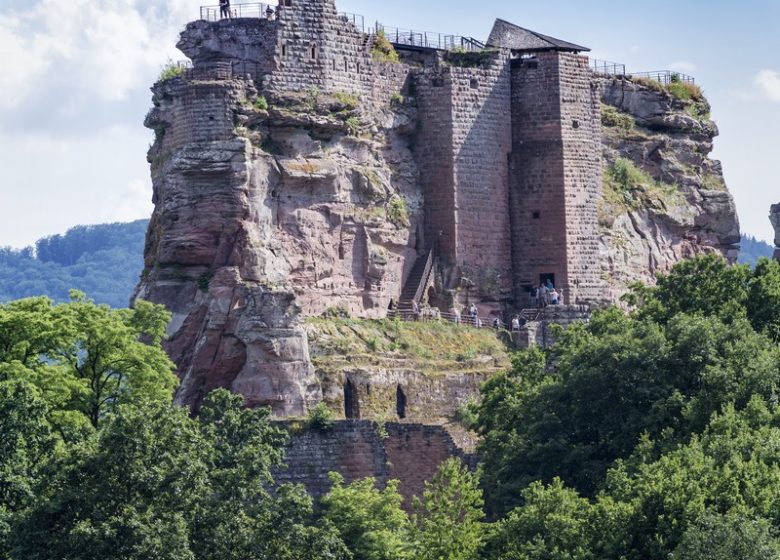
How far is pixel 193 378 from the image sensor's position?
277 ft

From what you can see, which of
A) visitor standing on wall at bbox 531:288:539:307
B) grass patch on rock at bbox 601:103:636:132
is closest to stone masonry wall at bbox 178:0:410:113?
visitor standing on wall at bbox 531:288:539:307

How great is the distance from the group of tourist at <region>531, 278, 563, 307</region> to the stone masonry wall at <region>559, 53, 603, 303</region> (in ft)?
1.50

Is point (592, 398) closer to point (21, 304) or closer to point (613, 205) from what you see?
point (21, 304)

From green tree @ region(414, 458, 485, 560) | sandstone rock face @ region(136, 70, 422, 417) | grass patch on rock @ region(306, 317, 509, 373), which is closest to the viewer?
green tree @ region(414, 458, 485, 560)

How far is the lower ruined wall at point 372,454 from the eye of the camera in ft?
262

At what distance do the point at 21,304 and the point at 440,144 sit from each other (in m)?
21.9

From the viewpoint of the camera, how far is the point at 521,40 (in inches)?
3885

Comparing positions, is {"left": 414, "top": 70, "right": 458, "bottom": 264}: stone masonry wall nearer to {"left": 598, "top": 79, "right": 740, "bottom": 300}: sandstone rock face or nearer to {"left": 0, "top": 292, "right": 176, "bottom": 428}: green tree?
{"left": 598, "top": 79, "right": 740, "bottom": 300}: sandstone rock face

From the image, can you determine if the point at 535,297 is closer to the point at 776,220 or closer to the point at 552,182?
the point at 552,182

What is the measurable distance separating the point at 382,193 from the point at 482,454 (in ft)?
52.5

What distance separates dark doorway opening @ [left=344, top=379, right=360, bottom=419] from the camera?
85000 millimetres

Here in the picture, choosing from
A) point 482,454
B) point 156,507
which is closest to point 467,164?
point 482,454

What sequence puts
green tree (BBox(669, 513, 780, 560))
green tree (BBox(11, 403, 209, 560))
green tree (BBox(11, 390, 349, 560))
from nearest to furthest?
green tree (BBox(669, 513, 780, 560)) < green tree (BBox(11, 403, 209, 560)) < green tree (BBox(11, 390, 349, 560))

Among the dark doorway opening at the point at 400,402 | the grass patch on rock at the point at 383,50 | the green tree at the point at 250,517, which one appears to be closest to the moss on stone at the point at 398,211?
the grass patch on rock at the point at 383,50
